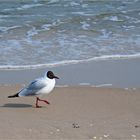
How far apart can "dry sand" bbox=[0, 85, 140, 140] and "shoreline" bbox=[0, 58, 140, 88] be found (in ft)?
1.46

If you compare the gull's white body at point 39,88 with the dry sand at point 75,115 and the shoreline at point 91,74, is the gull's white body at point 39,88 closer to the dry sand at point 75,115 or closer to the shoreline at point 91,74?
the dry sand at point 75,115

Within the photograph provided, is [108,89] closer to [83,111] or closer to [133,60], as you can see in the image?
[83,111]

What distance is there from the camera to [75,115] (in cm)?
700

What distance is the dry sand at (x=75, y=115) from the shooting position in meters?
5.94

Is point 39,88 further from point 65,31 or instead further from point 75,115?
point 65,31

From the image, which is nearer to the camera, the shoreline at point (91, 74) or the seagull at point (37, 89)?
the seagull at point (37, 89)

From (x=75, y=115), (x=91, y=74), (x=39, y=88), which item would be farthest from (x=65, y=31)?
(x=75, y=115)

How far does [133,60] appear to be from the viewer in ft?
33.7

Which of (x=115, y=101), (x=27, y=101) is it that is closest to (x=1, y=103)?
(x=27, y=101)

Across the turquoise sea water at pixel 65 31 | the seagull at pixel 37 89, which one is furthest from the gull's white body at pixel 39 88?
the turquoise sea water at pixel 65 31

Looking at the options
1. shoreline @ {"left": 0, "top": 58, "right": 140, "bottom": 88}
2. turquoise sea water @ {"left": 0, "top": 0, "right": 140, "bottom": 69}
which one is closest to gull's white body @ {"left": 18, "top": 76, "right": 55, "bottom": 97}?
shoreline @ {"left": 0, "top": 58, "right": 140, "bottom": 88}

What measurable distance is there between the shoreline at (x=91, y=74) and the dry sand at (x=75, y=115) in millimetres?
445

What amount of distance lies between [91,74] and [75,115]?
238cm

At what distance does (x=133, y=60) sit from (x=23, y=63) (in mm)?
2075
